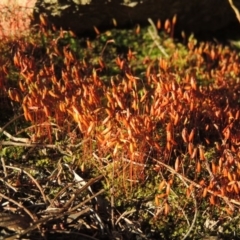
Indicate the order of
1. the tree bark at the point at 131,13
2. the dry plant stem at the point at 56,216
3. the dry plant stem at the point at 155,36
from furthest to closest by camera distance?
the dry plant stem at the point at 155,36
the tree bark at the point at 131,13
the dry plant stem at the point at 56,216

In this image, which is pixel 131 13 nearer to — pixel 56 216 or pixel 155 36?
pixel 155 36

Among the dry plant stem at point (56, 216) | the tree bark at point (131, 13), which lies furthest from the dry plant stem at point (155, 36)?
the dry plant stem at point (56, 216)

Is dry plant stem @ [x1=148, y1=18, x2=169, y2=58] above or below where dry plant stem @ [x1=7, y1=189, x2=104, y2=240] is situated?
above

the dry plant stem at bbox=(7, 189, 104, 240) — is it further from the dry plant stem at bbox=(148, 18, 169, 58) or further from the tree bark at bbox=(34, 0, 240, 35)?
the dry plant stem at bbox=(148, 18, 169, 58)

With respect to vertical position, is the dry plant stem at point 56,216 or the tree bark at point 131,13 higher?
the tree bark at point 131,13

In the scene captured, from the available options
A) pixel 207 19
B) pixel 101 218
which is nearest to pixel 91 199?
pixel 101 218

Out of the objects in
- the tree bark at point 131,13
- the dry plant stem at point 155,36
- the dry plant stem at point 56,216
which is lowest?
the dry plant stem at point 56,216

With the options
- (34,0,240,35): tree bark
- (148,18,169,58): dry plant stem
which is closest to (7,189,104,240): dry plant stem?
(34,0,240,35): tree bark

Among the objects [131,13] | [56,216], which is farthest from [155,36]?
[56,216]

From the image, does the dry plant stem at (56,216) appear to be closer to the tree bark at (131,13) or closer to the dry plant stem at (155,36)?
the tree bark at (131,13)

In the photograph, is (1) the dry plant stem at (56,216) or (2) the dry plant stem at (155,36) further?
(2) the dry plant stem at (155,36)

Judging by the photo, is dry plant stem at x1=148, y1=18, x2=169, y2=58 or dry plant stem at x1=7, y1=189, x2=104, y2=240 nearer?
dry plant stem at x1=7, y1=189, x2=104, y2=240
